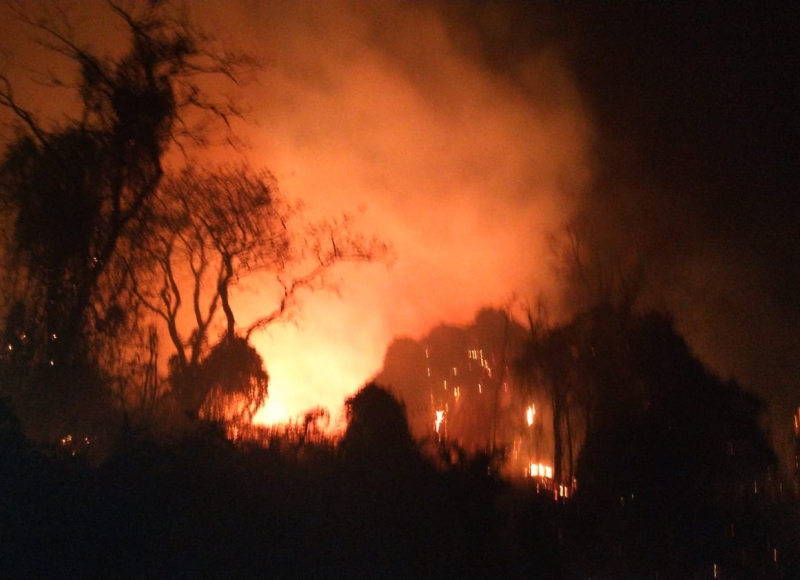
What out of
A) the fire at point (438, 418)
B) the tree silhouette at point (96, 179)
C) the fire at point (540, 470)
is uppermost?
the tree silhouette at point (96, 179)

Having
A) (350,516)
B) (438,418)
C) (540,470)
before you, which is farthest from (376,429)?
(540,470)

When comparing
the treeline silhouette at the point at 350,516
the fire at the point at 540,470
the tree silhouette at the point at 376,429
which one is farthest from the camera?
the fire at the point at 540,470

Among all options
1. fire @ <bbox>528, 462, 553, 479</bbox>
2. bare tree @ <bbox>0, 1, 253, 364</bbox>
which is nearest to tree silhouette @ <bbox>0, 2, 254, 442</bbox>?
bare tree @ <bbox>0, 1, 253, 364</bbox>

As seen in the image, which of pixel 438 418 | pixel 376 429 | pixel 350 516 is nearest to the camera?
pixel 350 516

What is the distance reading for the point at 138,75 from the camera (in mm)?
6773

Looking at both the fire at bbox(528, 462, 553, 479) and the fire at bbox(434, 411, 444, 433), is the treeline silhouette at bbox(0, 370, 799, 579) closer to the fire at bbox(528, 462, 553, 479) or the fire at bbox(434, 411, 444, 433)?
the fire at bbox(528, 462, 553, 479)

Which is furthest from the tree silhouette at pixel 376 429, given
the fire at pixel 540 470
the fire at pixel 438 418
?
the fire at pixel 540 470

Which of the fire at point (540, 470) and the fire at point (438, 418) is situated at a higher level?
the fire at point (438, 418)

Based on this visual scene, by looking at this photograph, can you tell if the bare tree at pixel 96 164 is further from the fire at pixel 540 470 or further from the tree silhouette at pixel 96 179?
the fire at pixel 540 470

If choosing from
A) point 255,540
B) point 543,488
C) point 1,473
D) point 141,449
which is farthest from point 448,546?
point 1,473

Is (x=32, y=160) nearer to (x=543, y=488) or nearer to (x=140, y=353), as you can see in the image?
(x=140, y=353)

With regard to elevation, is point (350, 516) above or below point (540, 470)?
below

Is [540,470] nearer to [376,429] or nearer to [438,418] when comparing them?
[438,418]

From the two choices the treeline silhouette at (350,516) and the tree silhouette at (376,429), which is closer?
the treeline silhouette at (350,516)
